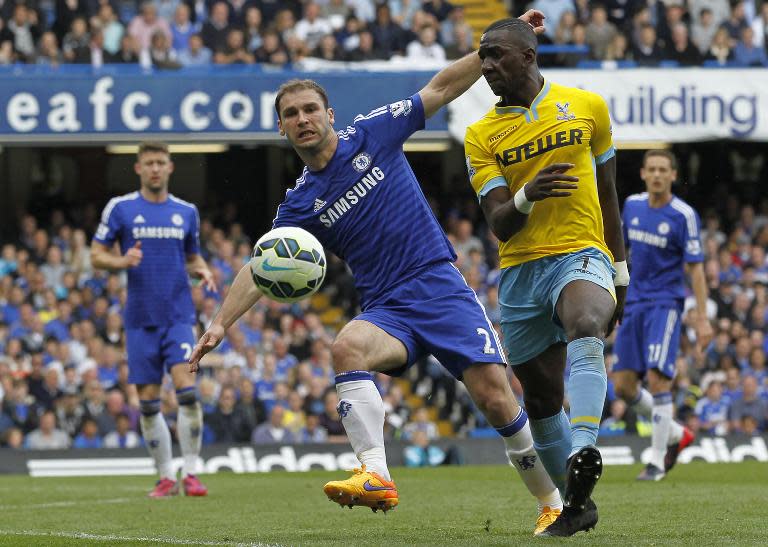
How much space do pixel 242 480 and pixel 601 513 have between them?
6024 mm

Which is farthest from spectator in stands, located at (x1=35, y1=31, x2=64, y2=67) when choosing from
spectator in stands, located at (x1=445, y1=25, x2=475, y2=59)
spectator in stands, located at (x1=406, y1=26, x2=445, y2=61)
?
spectator in stands, located at (x1=445, y1=25, x2=475, y2=59)

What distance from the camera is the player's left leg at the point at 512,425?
24.5ft

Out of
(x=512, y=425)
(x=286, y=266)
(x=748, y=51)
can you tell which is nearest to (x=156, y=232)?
(x=286, y=266)

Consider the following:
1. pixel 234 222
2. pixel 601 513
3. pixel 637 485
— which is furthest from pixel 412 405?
pixel 601 513

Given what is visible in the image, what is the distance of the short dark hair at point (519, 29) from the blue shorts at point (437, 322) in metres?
1.30

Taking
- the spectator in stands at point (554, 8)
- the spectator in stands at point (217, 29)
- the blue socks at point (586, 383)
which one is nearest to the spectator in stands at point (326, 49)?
the spectator in stands at point (217, 29)

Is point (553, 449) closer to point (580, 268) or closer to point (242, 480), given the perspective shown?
point (580, 268)

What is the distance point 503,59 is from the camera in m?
7.62

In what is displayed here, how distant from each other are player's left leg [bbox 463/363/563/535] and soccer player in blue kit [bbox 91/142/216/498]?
4.92m

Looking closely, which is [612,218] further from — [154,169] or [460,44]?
[460,44]

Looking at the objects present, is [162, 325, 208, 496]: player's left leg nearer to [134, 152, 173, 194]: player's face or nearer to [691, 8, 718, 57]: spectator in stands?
[134, 152, 173, 194]: player's face

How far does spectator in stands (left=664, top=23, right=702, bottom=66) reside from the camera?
22.9 meters

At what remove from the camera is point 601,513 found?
9195 mm

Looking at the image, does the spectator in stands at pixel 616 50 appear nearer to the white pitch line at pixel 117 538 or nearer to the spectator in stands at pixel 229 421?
the spectator in stands at pixel 229 421
